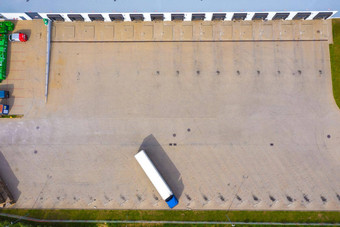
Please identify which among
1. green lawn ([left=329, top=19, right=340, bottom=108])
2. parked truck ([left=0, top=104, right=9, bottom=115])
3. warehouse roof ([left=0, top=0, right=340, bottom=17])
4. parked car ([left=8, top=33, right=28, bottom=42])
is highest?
warehouse roof ([left=0, top=0, right=340, bottom=17])

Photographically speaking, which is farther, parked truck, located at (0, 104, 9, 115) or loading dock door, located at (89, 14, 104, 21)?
loading dock door, located at (89, 14, 104, 21)

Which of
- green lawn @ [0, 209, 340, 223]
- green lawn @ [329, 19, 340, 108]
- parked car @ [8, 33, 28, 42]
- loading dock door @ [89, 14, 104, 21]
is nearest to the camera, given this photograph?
green lawn @ [0, 209, 340, 223]

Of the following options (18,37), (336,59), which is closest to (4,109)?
(18,37)

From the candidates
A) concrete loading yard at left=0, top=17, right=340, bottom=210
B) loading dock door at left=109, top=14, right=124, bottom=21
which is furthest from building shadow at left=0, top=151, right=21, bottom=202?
loading dock door at left=109, top=14, right=124, bottom=21

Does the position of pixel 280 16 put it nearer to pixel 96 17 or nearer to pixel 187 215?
pixel 96 17

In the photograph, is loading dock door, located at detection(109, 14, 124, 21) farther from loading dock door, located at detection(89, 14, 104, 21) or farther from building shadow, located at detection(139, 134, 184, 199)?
building shadow, located at detection(139, 134, 184, 199)

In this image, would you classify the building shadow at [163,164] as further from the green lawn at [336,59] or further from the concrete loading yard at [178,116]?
the green lawn at [336,59]

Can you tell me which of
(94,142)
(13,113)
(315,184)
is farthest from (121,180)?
(315,184)

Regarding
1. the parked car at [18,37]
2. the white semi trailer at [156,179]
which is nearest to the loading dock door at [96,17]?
the parked car at [18,37]
